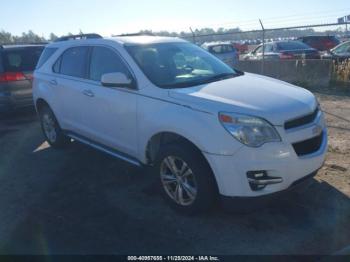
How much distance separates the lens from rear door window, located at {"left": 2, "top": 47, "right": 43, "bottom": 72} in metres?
8.44

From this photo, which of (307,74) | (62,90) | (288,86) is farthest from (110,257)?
(307,74)

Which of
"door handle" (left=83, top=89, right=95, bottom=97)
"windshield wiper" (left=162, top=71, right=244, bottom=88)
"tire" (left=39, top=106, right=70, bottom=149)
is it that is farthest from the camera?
"tire" (left=39, top=106, right=70, bottom=149)

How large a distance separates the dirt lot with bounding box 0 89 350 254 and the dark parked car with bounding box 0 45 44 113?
325cm

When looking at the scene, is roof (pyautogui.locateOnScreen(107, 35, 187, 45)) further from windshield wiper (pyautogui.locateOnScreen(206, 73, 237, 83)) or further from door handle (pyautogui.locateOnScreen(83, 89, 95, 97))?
windshield wiper (pyautogui.locateOnScreen(206, 73, 237, 83))

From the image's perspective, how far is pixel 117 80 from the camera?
4234mm

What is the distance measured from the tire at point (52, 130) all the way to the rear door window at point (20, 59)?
7.85 feet

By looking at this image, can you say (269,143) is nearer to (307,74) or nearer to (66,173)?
(66,173)

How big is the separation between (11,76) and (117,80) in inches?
199

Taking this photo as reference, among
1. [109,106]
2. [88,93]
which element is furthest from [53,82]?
[109,106]

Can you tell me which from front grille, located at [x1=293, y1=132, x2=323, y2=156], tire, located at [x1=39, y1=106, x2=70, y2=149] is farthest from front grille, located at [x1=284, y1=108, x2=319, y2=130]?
tire, located at [x1=39, y1=106, x2=70, y2=149]

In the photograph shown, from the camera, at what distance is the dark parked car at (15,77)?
8273mm

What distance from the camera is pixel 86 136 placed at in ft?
17.8

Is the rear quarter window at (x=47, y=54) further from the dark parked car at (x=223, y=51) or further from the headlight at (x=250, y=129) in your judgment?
the dark parked car at (x=223, y=51)

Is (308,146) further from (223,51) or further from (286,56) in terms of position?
(223,51)
